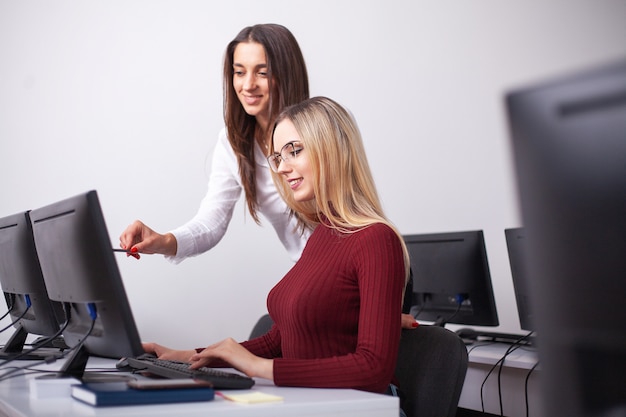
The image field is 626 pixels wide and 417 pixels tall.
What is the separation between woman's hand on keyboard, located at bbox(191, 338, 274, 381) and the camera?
1.41 m

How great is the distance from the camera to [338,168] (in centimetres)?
169

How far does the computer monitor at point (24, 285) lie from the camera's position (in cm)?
185

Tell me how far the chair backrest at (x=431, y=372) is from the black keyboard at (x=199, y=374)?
1.48 feet

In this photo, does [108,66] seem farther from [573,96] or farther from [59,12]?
[573,96]

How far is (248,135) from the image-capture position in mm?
2391

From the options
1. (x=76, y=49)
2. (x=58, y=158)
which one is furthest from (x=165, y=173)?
(x=76, y=49)

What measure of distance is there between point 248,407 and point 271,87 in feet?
4.41

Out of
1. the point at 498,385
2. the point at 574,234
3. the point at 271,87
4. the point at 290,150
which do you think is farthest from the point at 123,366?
the point at 498,385

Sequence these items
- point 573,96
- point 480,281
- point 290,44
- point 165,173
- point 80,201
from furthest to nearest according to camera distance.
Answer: point 165,173 < point 480,281 < point 290,44 < point 80,201 < point 573,96

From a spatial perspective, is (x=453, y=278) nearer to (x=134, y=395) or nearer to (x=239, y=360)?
(x=239, y=360)

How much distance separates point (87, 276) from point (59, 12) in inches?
92.6

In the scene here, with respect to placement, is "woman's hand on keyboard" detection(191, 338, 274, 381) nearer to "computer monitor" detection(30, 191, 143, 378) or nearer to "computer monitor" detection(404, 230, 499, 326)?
"computer monitor" detection(30, 191, 143, 378)

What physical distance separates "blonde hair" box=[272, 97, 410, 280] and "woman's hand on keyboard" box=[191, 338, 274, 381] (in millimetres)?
376

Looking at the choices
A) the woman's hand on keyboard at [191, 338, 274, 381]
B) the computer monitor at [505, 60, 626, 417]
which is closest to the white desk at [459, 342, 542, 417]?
the woman's hand on keyboard at [191, 338, 274, 381]
